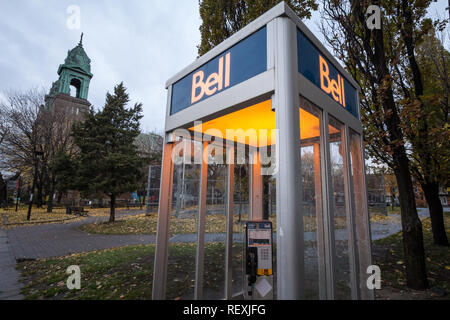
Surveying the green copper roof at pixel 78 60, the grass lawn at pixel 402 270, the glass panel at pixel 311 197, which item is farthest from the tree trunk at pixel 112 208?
the green copper roof at pixel 78 60

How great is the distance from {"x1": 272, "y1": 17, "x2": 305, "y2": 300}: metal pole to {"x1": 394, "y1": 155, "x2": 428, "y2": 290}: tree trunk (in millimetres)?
4086

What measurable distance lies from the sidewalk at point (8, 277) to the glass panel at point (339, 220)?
17.4ft

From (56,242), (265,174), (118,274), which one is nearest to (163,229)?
(265,174)

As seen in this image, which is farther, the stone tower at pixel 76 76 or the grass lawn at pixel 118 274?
the stone tower at pixel 76 76

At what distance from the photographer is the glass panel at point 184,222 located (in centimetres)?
326

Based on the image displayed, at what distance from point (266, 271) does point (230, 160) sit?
213 cm

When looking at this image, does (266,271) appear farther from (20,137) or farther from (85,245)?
(20,137)

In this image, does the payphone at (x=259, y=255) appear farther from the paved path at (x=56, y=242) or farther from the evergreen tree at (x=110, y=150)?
the evergreen tree at (x=110, y=150)

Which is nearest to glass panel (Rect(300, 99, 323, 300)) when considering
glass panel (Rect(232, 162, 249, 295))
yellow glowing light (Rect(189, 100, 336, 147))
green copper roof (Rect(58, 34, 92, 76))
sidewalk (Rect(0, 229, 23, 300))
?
yellow glowing light (Rect(189, 100, 336, 147))

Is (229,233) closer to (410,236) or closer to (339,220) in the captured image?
(339,220)

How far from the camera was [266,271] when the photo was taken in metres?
2.66

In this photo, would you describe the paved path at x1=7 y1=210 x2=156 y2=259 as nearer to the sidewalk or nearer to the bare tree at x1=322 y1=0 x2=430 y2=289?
the sidewalk

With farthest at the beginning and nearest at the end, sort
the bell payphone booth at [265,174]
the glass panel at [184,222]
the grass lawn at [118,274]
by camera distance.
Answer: the grass lawn at [118,274] → the glass panel at [184,222] → the bell payphone booth at [265,174]
